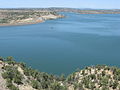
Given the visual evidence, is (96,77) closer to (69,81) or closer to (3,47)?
(69,81)

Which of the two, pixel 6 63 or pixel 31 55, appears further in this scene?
pixel 31 55

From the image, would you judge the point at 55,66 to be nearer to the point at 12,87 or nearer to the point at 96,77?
the point at 96,77

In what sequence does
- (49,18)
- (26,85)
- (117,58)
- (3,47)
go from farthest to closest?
(49,18)
(3,47)
(117,58)
(26,85)

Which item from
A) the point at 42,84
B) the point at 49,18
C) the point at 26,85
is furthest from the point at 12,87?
the point at 49,18

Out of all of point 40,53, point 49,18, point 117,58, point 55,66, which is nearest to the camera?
point 55,66

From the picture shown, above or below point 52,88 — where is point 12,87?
above

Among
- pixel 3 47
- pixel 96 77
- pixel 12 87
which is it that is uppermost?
pixel 12 87

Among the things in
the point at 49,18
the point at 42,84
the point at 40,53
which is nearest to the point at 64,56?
the point at 40,53

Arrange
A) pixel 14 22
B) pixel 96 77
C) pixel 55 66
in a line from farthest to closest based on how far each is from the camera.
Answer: pixel 14 22 < pixel 55 66 < pixel 96 77

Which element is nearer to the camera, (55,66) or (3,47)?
(55,66)
